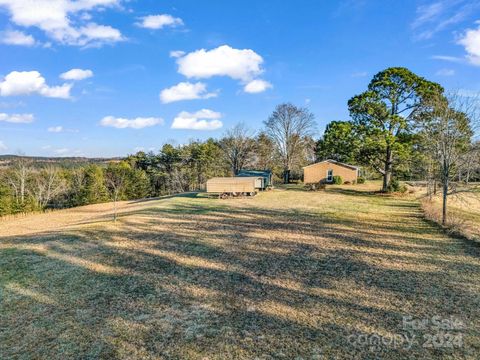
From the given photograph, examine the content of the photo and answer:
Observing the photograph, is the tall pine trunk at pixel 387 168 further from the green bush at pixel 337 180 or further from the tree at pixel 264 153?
the tree at pixel 264 153

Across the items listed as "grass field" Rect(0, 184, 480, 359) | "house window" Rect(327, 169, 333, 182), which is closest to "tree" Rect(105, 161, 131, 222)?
"house window" Rect(327, 169, 333, 182)

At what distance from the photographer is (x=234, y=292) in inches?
291

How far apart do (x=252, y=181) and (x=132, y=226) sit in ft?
44.0

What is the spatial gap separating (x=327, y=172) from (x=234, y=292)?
3440 cm

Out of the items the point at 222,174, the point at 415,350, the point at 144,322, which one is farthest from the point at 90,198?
the point at 415,350

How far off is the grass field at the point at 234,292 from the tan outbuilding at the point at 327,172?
26087 mm

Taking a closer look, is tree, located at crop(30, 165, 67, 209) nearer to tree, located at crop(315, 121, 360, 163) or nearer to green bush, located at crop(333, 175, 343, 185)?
tree, located at crop(315, 121, 360, 163)

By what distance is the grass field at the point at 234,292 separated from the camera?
17.4 feet

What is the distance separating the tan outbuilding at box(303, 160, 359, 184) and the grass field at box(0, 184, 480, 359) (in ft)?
85.6

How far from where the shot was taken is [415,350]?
5062 millimetres

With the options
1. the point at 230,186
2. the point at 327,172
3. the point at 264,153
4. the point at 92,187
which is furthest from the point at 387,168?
the point at 92,187

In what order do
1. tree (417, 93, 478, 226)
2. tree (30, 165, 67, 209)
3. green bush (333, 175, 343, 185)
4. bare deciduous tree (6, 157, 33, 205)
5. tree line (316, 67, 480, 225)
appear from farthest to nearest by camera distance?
tree (30, 165, 67, 209) < bare deciduous tree (6, 157, 33, 205) < green bush (333, 175, 343, 185) < tree line (316, 67, 480, 225) < tree (417, 93, 478, 226)

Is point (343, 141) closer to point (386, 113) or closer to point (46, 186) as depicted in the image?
point (386, 113)

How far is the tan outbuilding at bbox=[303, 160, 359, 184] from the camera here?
3944 centimetres
